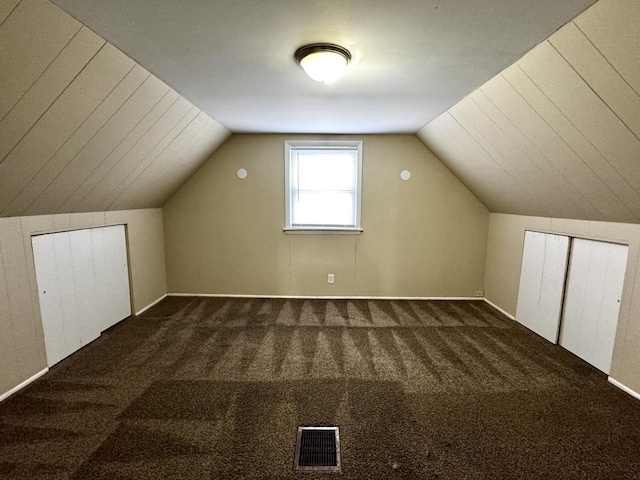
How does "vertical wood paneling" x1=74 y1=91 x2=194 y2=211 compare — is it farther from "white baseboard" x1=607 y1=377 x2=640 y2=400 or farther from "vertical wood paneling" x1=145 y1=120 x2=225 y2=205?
"white baseboard" x1=607 y1=377 x2=640 y2=400

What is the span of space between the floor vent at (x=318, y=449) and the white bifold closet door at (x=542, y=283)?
2.53 meters

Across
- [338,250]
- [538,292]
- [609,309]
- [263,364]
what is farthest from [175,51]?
[538,292]

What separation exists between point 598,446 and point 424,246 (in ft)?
8.57

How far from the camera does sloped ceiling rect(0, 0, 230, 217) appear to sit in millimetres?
1307

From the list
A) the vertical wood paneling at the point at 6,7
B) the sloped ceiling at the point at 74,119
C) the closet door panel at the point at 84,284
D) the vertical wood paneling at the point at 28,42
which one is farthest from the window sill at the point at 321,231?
the vertical wood paneling at the point at 6,7

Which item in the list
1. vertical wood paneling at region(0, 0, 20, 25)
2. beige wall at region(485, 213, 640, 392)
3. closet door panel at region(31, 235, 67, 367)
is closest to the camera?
vertical wood paneling at region(0, 0, 20, 25)

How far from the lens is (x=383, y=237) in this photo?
4.03 m

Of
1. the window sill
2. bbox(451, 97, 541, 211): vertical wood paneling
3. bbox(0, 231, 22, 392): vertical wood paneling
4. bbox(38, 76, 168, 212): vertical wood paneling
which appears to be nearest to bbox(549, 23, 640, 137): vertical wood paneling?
bbox(451, 97, 541, 211): vertical wood paneling

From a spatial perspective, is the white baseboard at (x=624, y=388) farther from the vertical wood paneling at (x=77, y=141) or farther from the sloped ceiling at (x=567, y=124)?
the vertical wood paneling at (x=77, y=141)

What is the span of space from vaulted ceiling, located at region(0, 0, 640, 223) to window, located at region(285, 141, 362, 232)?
93 cm

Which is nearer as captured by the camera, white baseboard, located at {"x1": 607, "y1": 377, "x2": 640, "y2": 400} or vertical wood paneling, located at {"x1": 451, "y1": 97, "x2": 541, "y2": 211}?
white baseboard, located at {"x1": 607, "y1": 377, "x2": 640, "y2": 400}

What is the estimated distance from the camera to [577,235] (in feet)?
8.69

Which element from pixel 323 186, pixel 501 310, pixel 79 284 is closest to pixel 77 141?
pixel 79 284

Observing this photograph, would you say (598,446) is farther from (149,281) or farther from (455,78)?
(149,281)
